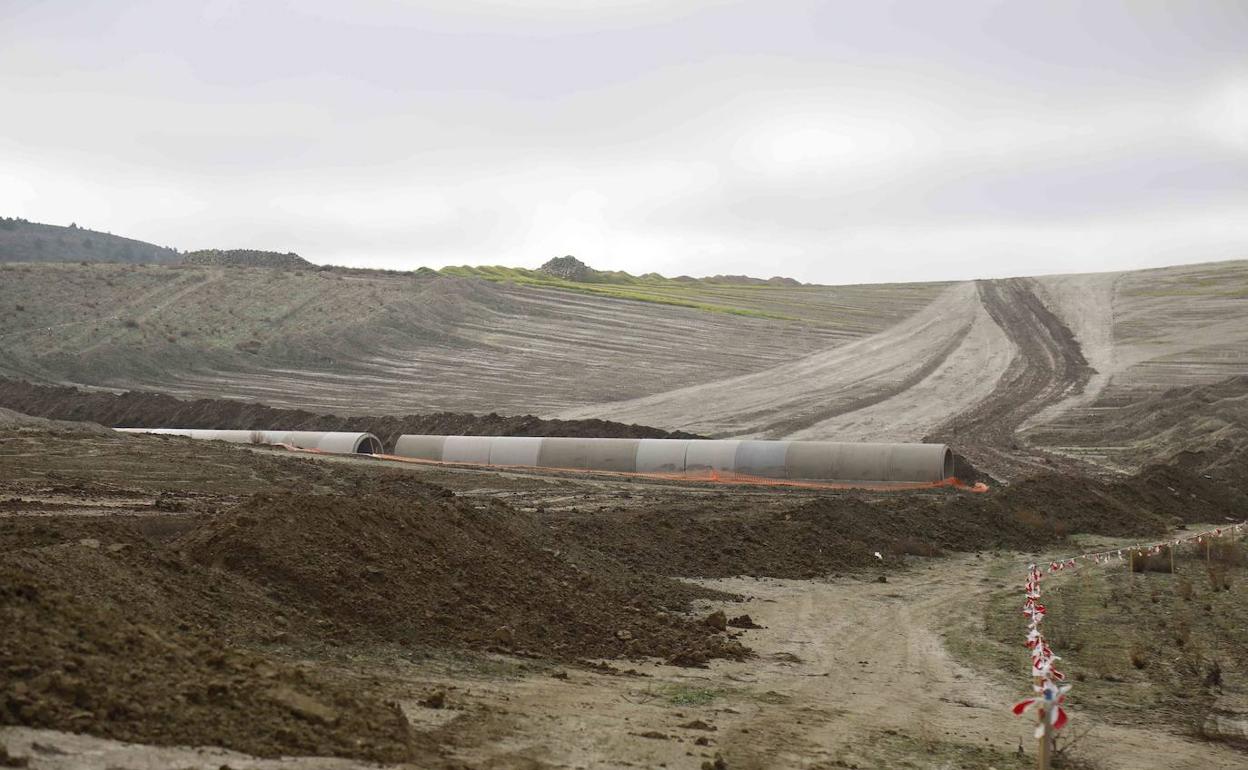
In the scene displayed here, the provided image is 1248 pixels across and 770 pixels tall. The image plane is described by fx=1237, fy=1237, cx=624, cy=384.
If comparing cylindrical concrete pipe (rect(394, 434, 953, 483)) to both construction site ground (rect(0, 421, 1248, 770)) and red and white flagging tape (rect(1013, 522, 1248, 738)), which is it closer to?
red and white flagging tape (rect(1013, 522, 1248, 738))

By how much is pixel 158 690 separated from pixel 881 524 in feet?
61.2

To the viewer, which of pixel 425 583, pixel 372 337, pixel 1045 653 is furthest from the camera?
pixel 372 337

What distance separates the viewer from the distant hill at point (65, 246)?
144375 mm

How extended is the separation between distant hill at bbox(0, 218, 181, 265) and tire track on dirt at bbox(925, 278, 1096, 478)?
4043 inches

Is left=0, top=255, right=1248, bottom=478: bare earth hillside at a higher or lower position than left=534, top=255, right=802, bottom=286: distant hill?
lower

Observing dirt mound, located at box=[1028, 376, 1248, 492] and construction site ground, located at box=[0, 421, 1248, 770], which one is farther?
dirt mound, located at box=[1028, 376, 1248, 492]

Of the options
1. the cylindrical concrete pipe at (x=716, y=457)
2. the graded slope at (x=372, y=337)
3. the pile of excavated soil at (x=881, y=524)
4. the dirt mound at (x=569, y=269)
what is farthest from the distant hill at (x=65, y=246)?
the pile of excavated soil at (x=881, y=524)

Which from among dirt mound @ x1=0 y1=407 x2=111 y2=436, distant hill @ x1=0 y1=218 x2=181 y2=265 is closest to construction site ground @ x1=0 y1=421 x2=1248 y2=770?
dirt mound @ x1=0 y1=407 x2=111 y2=436

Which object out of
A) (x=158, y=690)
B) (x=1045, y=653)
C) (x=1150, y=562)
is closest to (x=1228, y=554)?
(x=1150, y=562)

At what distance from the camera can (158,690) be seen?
22.5 ft

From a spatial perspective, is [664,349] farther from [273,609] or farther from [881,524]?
[273,609]

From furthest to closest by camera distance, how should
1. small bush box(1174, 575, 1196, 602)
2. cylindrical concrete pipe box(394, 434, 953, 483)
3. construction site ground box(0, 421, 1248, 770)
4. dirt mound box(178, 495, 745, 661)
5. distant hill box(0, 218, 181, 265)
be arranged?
distant hill box(0, 218, 181, 265) < cylindrical concrete pipe box(394, 434, 953, 483) < small bush box(1174, 575, 1196, 602) < dirt mound box(178, 495, 745, 661) < construction site ground box(0, 421, 1248, 770)

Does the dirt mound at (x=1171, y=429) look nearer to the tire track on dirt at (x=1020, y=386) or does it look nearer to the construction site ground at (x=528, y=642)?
the tire track on dirt at (x=1020, y=386)

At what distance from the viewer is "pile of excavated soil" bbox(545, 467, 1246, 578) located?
19875mm
